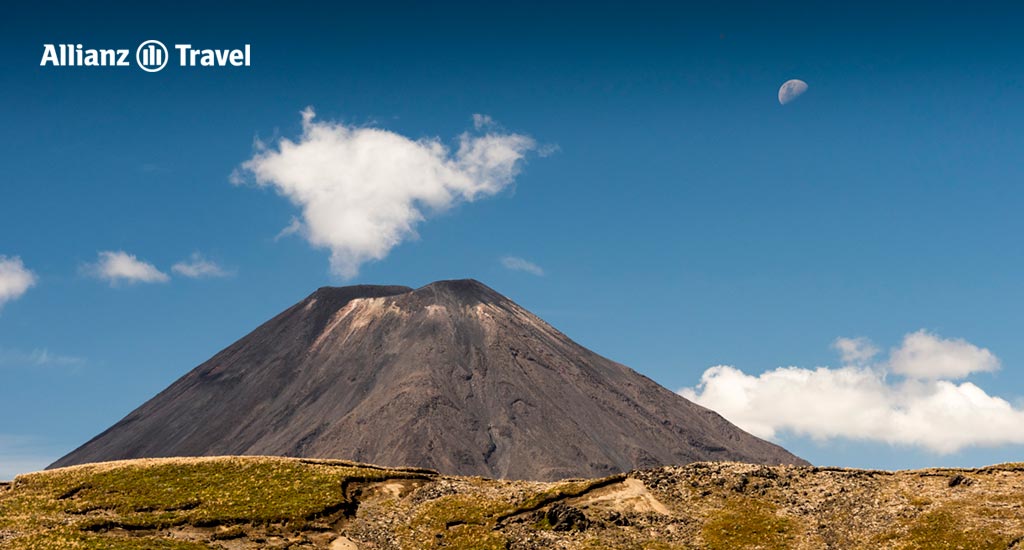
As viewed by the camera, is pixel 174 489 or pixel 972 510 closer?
pixel 972 510

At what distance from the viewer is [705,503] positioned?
69062mm

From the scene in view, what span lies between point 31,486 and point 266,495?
20.2 m

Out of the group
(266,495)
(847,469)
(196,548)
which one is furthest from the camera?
(847,469)

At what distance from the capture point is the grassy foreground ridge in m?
61.2

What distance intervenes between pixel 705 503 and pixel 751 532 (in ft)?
19.7

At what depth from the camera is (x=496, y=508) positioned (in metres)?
68.7

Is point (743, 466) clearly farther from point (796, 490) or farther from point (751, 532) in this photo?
point (751, 532)

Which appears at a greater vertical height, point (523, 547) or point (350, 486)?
point (350, 486)

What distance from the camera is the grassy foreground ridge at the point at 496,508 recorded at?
61.2 m

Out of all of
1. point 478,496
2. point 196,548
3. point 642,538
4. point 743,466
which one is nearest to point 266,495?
point 196,548

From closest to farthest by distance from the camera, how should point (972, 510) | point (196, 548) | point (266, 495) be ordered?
point (196, 548) < point (972, 510) < point (266, 495)

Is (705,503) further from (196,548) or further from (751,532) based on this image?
(196,548)

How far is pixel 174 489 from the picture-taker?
70000 mm

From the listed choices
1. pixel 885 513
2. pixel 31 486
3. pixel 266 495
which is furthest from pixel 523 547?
pixel 31 486
